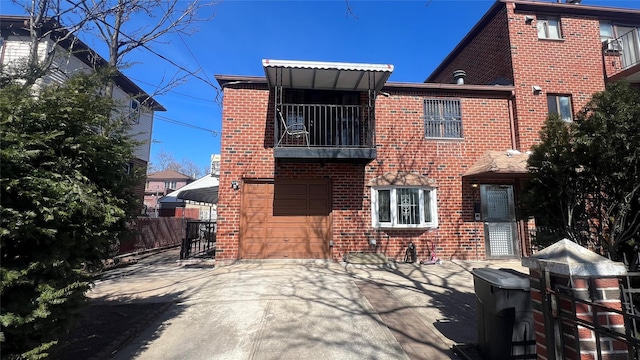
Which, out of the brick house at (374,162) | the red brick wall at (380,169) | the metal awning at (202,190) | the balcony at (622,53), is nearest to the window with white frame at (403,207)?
the brick house at (374,162)

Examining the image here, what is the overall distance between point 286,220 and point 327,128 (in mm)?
2978

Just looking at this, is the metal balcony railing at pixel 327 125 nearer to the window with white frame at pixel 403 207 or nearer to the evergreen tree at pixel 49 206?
the window with white frame at pixel 403 207

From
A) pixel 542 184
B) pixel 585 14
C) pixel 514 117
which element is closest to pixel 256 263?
pixel 542 184

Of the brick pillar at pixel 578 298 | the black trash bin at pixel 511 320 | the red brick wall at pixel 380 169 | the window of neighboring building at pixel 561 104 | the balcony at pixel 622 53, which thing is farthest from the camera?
the balcony at pixel 622 53

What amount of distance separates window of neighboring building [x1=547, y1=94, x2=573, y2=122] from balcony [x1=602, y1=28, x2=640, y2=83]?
1.68 m

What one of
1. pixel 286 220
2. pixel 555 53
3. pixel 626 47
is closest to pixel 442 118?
pixel 555 53

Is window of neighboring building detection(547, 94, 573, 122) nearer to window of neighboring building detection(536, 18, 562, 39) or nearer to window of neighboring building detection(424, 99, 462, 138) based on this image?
window of neighboring building detection(536, 18, 562, 39)

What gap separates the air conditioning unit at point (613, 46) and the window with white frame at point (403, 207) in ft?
26.4

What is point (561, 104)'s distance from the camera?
9.84 m

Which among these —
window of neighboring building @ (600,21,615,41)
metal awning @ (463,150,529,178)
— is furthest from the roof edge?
window of neighboring building @ (600,21,615,41)

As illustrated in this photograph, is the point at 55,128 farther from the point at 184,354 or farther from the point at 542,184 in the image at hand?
the point at 542,184

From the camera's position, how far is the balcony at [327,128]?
838cm

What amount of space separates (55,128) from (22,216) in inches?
33.8

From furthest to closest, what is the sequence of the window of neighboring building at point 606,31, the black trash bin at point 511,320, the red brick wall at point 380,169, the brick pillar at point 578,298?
the window of neighboring building at point 606,31, the red brick wall at point 380,169, the black trash bin at point 511,320, the brick pillar at point 578,298
